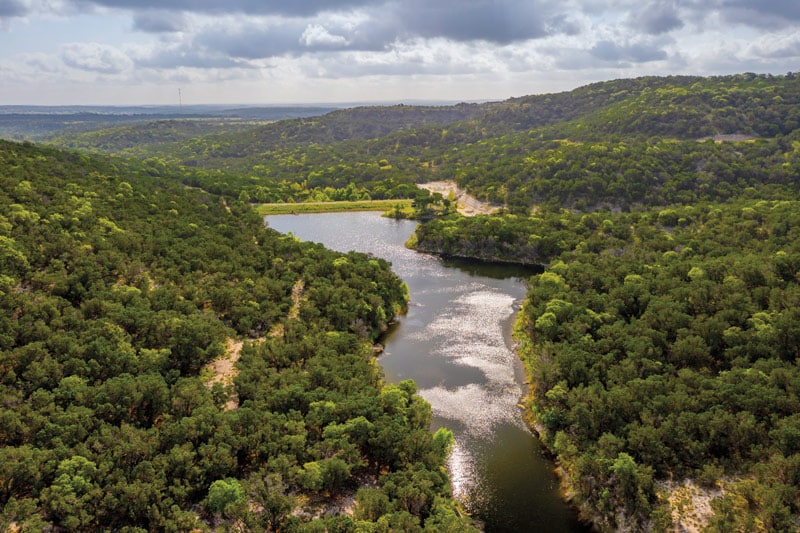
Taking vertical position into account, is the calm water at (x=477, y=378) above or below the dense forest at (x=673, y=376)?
below

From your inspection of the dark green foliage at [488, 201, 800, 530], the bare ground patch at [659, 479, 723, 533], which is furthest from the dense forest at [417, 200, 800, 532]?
the bare ground patch at [659, 479, 723, 533]

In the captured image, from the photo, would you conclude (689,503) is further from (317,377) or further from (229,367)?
(229,367)

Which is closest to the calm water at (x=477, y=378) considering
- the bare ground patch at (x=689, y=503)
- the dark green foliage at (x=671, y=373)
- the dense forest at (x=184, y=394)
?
the dark green foliage at (x=671, y=373)

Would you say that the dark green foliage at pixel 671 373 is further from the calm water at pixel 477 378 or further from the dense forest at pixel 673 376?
the calm water at pixel 477 378

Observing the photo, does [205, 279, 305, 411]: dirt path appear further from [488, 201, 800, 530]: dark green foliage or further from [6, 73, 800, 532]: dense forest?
[488, 201, 800, 530]: dark green foliage

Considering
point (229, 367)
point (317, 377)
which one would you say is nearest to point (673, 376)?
point (317, 377)

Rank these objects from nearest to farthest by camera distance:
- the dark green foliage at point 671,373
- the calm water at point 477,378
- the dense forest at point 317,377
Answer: the dense forest at point 317,377 → the dark green foliage at point 671,373 → the calm water at point 477,378

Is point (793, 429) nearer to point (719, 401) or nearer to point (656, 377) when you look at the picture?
point (719, 401)
